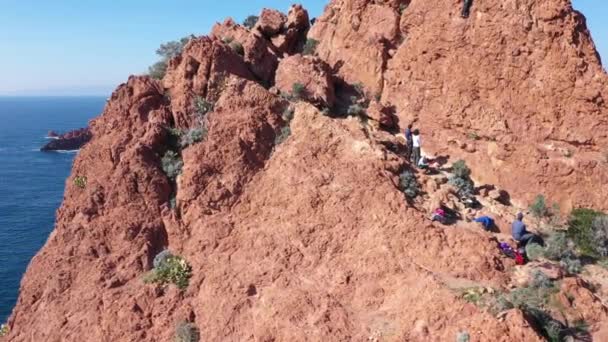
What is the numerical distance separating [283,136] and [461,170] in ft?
20.2

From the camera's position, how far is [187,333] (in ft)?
40.8

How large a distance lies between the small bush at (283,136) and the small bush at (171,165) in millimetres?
3075

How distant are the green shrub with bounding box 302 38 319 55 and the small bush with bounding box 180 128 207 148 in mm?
8505

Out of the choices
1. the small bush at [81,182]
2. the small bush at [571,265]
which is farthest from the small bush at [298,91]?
the small bush at [571,265]

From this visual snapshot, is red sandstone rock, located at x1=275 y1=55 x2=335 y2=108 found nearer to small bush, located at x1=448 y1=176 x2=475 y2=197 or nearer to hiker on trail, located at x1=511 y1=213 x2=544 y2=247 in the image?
small bush, located at x1=448 y1=176 x2=475 y2=197

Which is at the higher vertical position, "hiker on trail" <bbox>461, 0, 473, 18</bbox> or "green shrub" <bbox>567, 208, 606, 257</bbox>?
"hiker on trail" <bbox>461, 0, 473, 18</bbox>

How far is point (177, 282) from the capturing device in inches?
525

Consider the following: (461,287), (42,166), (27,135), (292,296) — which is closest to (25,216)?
(42,166)

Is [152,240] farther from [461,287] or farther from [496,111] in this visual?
[496,111]

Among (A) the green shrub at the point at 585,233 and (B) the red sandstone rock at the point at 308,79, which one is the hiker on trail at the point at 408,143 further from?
(A) the green shrub at the point at 585,233

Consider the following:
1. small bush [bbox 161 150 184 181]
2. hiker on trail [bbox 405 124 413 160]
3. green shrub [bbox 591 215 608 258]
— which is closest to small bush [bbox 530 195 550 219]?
green shrub [bbox 591 215 608 258]

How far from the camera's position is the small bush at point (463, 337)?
10271mm

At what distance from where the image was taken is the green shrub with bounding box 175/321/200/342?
488 inches

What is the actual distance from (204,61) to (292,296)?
28.8 ft
